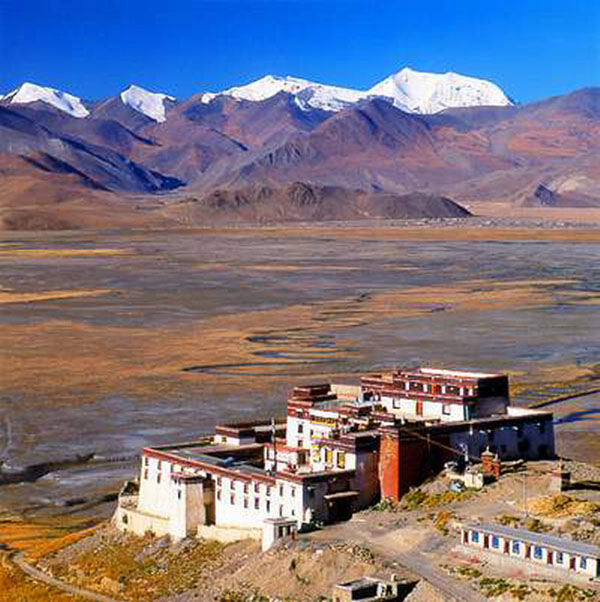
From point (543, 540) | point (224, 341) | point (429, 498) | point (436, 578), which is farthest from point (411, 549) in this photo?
point (224, 341)

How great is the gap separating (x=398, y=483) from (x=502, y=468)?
3.77m

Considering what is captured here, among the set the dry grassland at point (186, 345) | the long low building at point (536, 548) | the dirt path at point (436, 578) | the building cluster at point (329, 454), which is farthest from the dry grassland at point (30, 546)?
the dry grassland at point (186, 345)

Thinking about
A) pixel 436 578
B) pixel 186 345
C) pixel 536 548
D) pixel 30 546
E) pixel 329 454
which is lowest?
pixel 30 546

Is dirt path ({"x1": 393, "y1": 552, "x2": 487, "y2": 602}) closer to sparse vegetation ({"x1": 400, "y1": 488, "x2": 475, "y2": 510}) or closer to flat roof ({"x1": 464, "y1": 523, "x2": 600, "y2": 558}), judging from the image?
flat roof ({"x1": 464, "y1": 523, "x2": 600, "y2": 558})

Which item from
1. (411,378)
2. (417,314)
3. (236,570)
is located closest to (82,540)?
(236,570)

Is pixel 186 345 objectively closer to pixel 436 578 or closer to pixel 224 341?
pixel 224 341

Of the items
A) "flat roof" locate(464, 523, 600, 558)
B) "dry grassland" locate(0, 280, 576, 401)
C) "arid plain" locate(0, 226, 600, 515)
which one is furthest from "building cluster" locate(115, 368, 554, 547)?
"dry grassland" locate(0, 280, 576, 401)

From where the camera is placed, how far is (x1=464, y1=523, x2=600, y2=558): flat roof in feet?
127

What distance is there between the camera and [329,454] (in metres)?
49.6

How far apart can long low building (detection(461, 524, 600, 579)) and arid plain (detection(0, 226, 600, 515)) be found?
70.0 ft

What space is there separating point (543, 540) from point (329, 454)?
1105cm

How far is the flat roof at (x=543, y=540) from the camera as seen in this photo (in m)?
38.8

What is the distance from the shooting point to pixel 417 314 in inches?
4724

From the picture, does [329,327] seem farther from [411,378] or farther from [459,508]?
[459,508]
